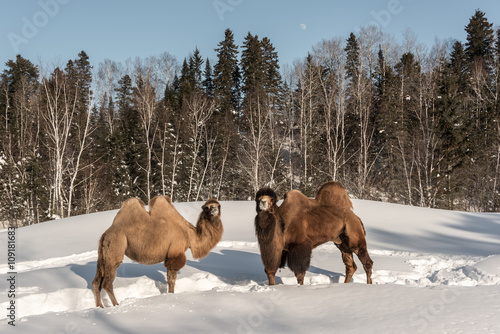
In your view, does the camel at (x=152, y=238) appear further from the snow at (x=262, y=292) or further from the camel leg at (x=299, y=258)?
the camel leg at (x=299, y=258)

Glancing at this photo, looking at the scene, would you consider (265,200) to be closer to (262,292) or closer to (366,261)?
(262,292)

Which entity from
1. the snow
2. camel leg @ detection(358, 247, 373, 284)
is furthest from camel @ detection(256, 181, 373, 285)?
the snow

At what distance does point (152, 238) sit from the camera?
16.7ft

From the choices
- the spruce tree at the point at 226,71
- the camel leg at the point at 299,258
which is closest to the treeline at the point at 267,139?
the spruce tree at the point at 226,71

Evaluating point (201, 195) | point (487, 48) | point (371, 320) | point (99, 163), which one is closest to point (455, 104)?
point (201, 195)

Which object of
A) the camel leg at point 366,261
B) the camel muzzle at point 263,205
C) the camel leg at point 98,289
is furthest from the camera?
the camel leg at point 366,261

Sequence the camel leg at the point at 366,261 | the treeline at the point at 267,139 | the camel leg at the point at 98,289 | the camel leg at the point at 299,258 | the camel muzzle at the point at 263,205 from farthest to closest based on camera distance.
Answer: the treeline at the point at 267,139 < the camel leg at the point at 366,261 < the camel leg at the point at 299,258 < the camel muzzle at the point at 263,205 < the camel leg at the point at 98,289

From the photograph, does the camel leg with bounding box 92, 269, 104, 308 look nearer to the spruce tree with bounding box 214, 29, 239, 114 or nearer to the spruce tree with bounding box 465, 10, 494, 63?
the spruce tree with bounding box 214, 29, 239, 114

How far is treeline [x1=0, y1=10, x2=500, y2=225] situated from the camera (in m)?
24.2

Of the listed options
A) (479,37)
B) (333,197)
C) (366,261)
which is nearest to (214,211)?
(333,197)

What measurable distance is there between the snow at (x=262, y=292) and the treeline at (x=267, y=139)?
11244mm

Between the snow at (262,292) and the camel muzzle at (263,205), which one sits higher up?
the camel muzzle at (263,205)

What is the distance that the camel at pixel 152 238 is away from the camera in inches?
186

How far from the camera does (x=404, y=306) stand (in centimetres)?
361
